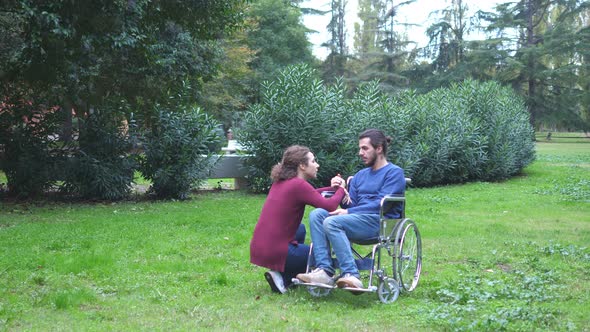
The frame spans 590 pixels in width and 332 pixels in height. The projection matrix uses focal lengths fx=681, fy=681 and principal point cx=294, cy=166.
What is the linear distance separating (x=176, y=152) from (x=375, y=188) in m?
8.31

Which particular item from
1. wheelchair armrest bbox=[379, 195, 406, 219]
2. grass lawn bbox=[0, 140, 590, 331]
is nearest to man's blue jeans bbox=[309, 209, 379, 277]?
wheelchair armrest bbox=[379, 195, 406, 219]

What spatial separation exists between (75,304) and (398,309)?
251 centimetres

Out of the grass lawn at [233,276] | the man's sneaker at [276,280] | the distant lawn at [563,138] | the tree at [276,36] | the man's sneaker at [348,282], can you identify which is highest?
the tree at [276,36]

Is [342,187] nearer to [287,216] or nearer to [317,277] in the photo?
[287,216]

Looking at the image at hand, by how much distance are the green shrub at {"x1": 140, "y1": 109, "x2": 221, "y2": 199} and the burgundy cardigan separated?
780cm

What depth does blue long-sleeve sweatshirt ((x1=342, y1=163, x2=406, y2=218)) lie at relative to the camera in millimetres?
5660

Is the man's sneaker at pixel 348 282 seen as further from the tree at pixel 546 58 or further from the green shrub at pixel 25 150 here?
the tree at pixel 546 58

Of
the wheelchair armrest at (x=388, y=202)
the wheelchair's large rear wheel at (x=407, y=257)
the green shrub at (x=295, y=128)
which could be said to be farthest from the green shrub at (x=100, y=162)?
the wheelchair armrest at (x=388, y=202)

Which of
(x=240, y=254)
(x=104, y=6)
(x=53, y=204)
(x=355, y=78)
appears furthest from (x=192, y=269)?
(x=355, y=78)

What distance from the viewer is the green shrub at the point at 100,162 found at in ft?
42.1

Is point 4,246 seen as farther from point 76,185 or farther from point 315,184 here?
point 315,184

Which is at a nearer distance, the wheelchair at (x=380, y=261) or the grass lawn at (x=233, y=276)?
the grass lawn at (x=233, y=276)

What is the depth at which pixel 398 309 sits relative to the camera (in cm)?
523

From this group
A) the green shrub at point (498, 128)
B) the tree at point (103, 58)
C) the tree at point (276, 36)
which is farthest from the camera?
the tree at point (276, 36)
